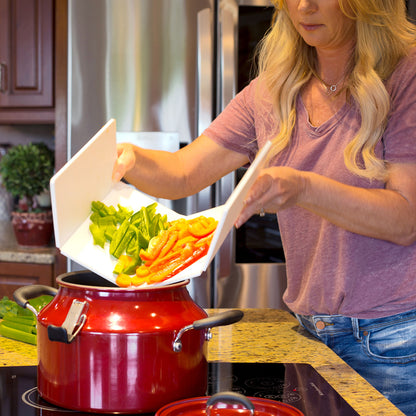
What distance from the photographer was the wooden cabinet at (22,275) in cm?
251

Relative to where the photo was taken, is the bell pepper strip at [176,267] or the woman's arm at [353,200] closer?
the bell pepper strip at [176,267]

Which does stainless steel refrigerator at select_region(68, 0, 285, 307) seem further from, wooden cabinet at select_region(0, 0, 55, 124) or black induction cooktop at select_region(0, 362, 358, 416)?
black induction cooktop at select_region(0, 362, 358, 416)

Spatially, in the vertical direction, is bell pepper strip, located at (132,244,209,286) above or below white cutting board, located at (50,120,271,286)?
below

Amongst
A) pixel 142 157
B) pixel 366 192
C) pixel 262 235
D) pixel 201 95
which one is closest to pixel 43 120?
pixel 201 95

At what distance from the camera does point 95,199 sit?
0.98 m

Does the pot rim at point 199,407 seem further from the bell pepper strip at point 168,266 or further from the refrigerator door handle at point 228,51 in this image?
the refrigerator door handle at point 228,51

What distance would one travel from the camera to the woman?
1.14m

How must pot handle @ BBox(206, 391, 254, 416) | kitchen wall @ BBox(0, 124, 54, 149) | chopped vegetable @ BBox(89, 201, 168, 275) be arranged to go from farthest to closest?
kitchen wall @ BBox(0, 124, 54, 149) < chopped vegetable @ BBox(89, 201, 168, 275) < pot handle @ BBox(206, 391, 254, 416)

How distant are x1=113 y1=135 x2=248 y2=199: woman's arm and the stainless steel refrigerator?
80 centimetres

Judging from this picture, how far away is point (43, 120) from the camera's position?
2.66 metres

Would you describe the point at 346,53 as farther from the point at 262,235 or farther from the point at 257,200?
the point at 262,235

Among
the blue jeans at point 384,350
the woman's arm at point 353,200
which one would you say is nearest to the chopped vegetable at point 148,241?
the woman's arm at point 353,200

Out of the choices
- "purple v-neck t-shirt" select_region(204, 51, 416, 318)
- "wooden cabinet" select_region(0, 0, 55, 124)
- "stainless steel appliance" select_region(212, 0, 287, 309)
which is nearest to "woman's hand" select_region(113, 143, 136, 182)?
"purple v-neck t-shirt" select_region(204, 51, 416, 318)

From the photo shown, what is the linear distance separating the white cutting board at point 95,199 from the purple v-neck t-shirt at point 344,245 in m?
0.35
